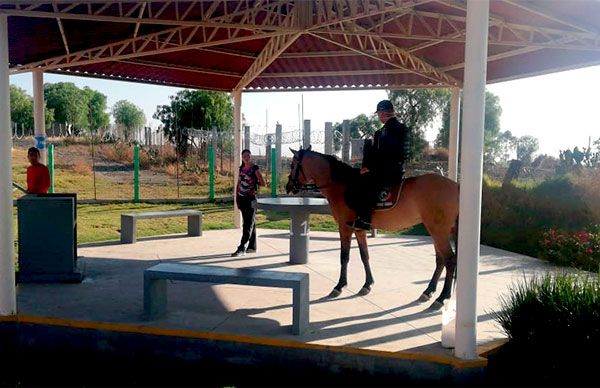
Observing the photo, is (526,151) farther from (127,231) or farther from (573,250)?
(127,231)

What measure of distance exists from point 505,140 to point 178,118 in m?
25.2

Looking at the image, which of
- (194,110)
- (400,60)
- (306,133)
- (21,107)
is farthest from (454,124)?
(21,107)

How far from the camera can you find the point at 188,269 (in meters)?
5.72

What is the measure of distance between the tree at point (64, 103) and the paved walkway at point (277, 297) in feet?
→ 208

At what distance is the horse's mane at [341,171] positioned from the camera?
6.96 meters

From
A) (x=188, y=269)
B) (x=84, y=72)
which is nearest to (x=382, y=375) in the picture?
(x=188, y=269)

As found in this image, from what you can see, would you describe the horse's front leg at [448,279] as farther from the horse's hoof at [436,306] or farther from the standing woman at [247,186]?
the standing woman at [247,186]

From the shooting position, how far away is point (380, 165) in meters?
6.56

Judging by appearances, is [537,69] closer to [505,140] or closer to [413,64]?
[413,64]

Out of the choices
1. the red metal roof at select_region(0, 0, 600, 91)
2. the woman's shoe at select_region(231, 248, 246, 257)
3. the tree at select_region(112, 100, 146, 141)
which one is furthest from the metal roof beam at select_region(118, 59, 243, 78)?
the tree at select_region(112, 100, 146, 141)

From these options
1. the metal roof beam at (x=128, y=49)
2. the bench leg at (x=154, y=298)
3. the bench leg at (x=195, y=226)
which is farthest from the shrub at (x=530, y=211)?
the bench leg at (x=154, y=298)

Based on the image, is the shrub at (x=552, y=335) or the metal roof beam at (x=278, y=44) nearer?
the shrub at (x=552, y=335)

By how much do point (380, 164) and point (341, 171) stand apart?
667mm

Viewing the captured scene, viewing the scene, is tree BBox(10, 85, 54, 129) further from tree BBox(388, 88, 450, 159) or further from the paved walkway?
the paved walkway
